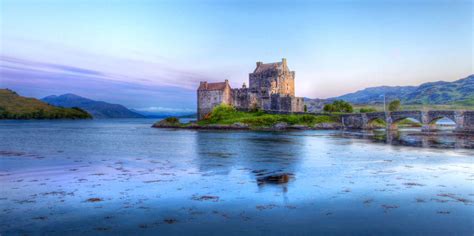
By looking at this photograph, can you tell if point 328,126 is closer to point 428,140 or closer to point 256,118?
point 256,118

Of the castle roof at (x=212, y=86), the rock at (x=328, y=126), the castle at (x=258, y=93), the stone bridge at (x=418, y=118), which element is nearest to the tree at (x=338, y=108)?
the castle at (x=258, y=93)

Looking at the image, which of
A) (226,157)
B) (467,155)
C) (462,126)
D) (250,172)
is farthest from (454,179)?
(462,126)

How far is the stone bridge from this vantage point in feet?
219

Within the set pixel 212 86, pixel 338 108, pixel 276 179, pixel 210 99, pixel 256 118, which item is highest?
pixel 212 86

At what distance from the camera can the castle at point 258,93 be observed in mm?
97312

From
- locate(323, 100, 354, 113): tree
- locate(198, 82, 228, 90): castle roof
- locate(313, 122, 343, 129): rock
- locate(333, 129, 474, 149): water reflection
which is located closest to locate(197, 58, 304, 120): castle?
locate(198, 82, 228, 90): castle roof

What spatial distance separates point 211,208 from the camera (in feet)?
45.9

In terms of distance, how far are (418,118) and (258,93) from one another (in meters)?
41.7

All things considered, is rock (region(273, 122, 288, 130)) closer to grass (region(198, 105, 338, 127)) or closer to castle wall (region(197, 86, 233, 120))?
grass (region(198, 105, 338, 127))

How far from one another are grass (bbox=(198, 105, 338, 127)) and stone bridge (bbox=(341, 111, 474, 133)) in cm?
430

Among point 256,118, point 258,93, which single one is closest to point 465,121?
point 256,118

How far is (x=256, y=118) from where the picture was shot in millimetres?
88438

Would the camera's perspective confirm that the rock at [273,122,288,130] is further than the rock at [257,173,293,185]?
Yes

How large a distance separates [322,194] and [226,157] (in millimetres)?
16623
